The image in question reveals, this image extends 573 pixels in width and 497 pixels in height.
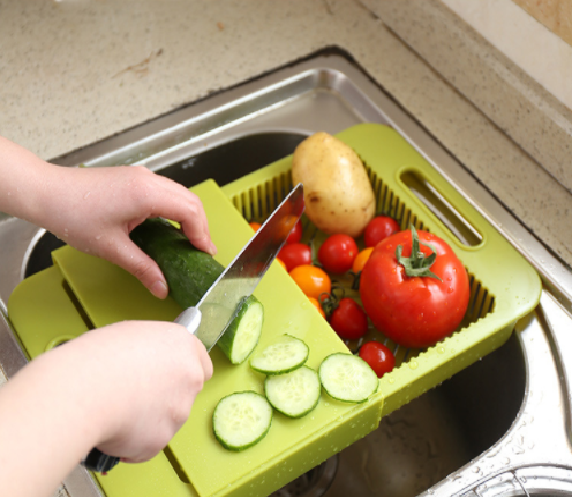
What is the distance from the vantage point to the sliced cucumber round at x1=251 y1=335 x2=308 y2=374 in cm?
78

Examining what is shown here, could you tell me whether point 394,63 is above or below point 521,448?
above

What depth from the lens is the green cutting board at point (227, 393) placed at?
729mm

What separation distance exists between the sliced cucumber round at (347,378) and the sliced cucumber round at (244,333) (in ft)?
0.33

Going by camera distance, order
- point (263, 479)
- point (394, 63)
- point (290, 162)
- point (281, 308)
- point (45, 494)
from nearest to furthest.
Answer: point (45, 494) < point (263, 479) < point (281, 308) < point (290, 162) < point (394, 63)

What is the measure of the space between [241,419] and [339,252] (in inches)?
14.0

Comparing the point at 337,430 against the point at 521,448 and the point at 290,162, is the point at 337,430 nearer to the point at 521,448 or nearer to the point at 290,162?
the point at 521,448

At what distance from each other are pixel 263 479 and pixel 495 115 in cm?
79

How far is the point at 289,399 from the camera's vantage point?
0.76 meters

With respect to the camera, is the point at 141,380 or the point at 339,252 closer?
the point at 141,380

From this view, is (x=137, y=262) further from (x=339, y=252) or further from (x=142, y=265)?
(x=339, y=252)

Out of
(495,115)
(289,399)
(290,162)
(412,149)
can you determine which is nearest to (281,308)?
(289,399)

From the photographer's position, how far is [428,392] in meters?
1.07

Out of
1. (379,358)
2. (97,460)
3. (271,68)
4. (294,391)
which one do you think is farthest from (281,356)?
(271,68)

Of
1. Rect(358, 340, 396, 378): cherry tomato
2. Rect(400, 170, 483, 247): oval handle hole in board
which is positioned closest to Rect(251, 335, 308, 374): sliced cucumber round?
Rect(358, 340, 396, 378): cherry tomato
